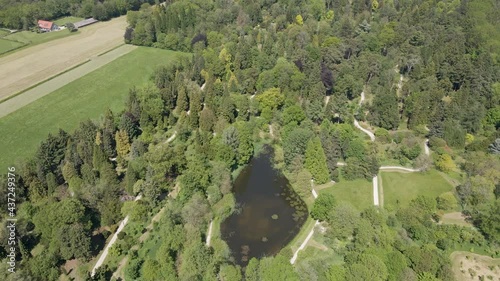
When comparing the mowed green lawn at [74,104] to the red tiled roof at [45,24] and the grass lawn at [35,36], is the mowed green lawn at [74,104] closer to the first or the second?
the grass lawn at [35,36]

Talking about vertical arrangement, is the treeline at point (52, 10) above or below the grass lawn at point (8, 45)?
above

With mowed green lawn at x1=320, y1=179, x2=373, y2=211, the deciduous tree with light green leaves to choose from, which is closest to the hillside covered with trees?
the deciduous tree with light green leaves

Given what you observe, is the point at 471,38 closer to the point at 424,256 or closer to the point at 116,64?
the point at 424,256

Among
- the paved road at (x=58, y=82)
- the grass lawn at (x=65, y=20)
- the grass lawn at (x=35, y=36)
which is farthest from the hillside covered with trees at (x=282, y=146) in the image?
the grass lawn at (x=65, y=20)

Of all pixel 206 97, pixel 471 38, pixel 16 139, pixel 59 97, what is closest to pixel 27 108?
pixel 59 97

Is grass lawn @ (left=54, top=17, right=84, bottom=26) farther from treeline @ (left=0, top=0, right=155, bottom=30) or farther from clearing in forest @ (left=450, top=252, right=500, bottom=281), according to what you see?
clearing in forest @ (left=450, top=252, right=500, bottom=281)

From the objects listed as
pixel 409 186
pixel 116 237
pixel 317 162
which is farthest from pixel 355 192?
pixel 116 237

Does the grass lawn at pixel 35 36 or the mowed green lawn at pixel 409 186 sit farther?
the grass lawn at pixel 35 36
